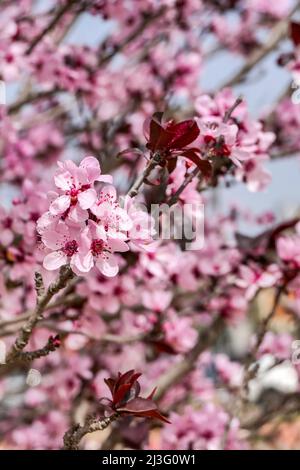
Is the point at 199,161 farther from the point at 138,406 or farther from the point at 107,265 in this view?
the point at 138,406

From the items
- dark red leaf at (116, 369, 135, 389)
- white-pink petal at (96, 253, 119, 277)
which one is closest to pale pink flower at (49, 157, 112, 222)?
white-pink petal at (96, 253, 119, 277)

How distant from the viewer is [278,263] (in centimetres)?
246

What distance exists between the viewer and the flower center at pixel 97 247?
139cm

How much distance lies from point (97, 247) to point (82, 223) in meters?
0.07

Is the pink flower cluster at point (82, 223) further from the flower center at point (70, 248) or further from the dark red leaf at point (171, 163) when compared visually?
the dark red leaf at point (171, 163)

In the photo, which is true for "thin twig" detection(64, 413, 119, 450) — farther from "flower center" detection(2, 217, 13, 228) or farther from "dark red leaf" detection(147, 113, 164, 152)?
"flower center" detection(2, 217, 13, 228)

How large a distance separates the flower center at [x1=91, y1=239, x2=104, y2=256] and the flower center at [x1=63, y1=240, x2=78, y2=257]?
37mm

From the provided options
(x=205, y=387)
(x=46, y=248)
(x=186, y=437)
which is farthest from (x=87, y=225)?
(x=205, y=387)

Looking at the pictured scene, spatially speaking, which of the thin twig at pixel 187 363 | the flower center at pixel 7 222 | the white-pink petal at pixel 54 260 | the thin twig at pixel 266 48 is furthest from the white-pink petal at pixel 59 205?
the thin twig at pixel 266 48

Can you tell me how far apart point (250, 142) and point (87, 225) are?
28.7 inches

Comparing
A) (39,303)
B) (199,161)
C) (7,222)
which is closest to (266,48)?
(7,222)

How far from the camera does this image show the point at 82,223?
1.37m
